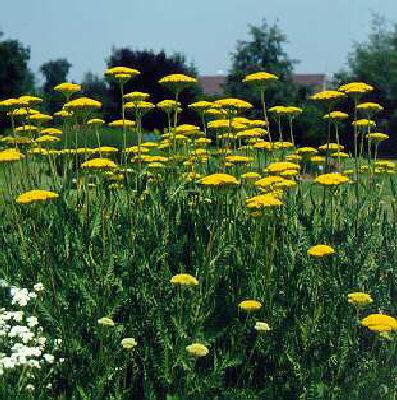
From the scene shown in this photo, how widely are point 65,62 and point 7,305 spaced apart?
10479 cm

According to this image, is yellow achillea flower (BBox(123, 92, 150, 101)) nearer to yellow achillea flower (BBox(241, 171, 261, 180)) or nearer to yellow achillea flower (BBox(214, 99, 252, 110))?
yellow achillea flower (BBox(214, 99, 252, 110))

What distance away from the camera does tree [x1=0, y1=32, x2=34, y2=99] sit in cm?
4269

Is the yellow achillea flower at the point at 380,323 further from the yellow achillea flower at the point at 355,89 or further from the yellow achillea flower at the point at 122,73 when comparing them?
the yellow achillea flower at the point at 122,73

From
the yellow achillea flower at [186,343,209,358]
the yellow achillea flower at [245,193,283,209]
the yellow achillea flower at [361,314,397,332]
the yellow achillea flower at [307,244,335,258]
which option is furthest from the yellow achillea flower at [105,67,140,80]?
the yellow achillea flower at [361,314,397,332]

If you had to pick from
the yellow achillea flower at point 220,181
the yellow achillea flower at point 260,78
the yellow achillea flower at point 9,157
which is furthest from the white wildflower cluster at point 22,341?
the yellow achillea flower at point 260,78

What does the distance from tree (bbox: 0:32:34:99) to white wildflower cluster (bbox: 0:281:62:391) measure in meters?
38.9

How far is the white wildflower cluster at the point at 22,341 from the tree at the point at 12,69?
38920 millimetres

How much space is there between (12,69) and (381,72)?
18402 millimetres

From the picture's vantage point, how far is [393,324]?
11.7 feet

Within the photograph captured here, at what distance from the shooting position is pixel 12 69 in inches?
1705

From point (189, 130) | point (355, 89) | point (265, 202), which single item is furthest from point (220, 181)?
point (189, 130)

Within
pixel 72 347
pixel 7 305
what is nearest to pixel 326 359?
pixel 72 347

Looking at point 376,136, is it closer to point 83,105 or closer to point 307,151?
point 307,151

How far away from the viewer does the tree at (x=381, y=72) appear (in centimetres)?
3222
